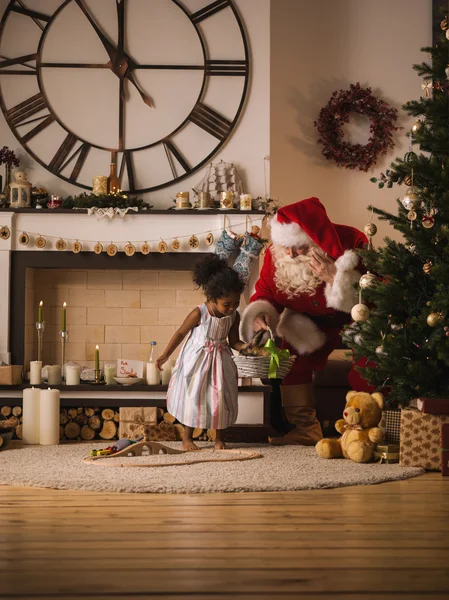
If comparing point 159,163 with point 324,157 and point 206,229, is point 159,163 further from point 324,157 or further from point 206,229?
point 324,157

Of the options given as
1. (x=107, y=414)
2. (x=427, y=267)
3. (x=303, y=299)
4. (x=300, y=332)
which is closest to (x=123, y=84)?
(x=303, y=299)

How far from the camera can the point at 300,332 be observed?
4.99 m

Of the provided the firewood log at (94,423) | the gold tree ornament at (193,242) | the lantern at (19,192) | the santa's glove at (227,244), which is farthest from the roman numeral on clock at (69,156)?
the firewood log at (94,423)

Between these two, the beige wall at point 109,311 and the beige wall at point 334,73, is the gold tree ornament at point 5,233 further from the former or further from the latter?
the beige wall at point 334,73

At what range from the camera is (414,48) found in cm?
620

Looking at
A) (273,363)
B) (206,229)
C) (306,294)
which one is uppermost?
(206,229)

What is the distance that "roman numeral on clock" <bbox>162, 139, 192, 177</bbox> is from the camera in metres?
5.56

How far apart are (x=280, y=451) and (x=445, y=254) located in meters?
1.44

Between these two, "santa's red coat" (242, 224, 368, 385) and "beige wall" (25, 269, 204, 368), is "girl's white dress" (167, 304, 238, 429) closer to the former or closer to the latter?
"santa's red coat" (242, 224, 368, 385)

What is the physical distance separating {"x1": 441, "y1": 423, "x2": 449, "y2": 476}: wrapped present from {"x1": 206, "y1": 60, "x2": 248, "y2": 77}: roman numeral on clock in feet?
9.37

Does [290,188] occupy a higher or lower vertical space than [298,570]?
higher

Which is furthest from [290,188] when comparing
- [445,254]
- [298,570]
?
[298,570]

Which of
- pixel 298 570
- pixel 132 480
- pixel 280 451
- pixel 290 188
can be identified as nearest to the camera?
pixel 298 570

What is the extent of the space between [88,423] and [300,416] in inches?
52.5
